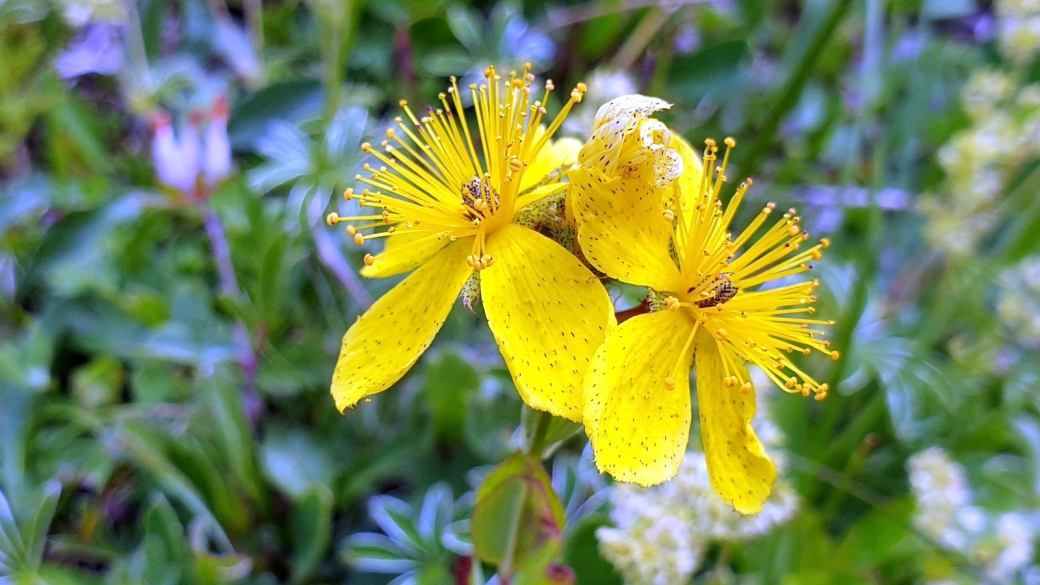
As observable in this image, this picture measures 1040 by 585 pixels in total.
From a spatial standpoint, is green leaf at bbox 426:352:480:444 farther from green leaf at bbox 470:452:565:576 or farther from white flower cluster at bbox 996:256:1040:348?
white flower cluster at bbox 996:256:1040:348

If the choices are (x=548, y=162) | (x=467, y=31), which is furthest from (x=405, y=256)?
(x=467, y=31)

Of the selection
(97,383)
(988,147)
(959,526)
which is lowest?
(959,526)

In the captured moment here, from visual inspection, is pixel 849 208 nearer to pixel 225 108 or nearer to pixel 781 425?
pixel 781 425

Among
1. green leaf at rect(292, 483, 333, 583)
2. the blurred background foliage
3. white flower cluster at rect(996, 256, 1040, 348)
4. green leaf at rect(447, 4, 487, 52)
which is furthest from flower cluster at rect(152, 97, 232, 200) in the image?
white flower cluster at rect(996, 256, 1040, 348)

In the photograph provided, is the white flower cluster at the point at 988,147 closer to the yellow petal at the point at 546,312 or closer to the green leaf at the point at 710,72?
the green leaf at the point at 710,72

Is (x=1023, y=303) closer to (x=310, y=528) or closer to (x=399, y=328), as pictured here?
(x=399, y=328)

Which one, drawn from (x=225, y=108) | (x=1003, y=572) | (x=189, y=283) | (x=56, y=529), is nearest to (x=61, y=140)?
(x=225, y=108)
